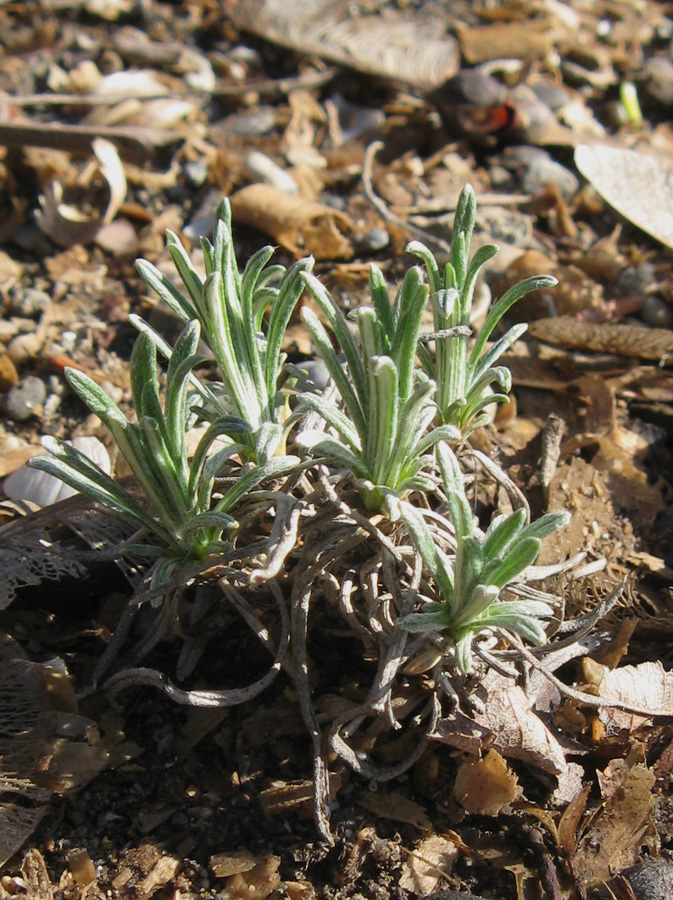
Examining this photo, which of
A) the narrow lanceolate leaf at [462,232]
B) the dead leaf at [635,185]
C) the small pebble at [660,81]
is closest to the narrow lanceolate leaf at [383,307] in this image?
the narrow lanceolate leaf at [462,232]

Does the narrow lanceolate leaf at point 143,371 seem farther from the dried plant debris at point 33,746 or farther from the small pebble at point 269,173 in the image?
the small pebble at point 269,173

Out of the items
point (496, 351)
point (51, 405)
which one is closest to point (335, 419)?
point (496, 351)

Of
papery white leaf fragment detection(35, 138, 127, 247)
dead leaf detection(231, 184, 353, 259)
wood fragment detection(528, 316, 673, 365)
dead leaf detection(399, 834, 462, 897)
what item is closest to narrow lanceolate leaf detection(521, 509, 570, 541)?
dead leaf detection(399, 834, 462, 897)

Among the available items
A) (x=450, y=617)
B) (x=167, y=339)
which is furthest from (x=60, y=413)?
(x=450, y=617)

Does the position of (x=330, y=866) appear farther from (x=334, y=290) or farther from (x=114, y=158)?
(x=114, y=158)

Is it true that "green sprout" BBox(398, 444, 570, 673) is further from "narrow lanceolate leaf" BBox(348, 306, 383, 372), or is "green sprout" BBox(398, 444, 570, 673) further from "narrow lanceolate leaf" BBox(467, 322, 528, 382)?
"narrow lanceolate leaf" BBox(467, 322, 528, 382)

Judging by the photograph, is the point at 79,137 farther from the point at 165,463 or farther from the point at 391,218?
the point at 165,463
